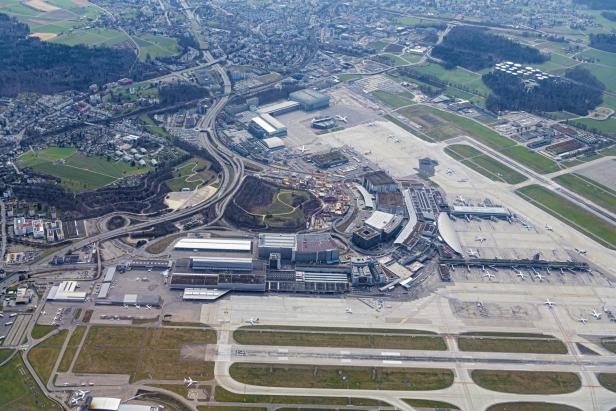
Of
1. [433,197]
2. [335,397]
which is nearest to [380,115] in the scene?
[433,197]

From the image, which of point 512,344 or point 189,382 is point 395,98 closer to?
point 512,344

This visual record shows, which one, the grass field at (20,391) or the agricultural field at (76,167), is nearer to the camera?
the grass field at (20,391)

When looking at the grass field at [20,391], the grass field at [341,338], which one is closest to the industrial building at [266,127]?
the grass field at [341,338]

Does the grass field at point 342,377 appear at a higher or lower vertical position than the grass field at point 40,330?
higher

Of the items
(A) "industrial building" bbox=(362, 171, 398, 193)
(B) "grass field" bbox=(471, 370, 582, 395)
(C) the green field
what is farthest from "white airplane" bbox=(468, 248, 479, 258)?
(C) the green field

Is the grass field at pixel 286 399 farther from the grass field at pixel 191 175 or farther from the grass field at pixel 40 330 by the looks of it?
the grass field at pixel 191 175

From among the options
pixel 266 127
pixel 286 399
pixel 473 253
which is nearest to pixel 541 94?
pixel 266 127
